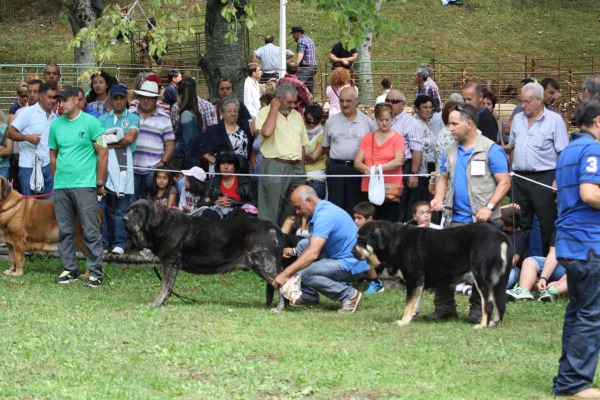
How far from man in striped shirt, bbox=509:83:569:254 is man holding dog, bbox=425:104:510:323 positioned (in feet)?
5.99

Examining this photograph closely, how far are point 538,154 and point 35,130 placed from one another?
22.5ft

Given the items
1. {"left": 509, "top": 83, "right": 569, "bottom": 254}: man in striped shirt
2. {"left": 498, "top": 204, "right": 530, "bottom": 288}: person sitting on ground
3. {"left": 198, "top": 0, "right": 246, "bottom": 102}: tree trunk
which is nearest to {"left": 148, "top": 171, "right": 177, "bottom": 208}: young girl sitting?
{"left": 198, "top": 0, "right": 246, "bottom": 102}: tree trunk

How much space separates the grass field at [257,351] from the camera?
6449 millimetres

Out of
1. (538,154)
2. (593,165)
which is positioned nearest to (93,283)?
(538,154)

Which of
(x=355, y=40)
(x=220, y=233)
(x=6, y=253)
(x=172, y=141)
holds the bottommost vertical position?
(x=6, y=253)

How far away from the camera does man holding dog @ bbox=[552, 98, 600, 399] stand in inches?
236

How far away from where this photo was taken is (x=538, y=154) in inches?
419

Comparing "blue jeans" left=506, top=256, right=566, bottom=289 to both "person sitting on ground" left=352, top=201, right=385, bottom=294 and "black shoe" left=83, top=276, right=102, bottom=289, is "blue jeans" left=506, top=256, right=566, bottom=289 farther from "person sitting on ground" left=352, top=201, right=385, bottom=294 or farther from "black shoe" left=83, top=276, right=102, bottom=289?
"black shoe" left=83, top=276, right=102, bottom=289

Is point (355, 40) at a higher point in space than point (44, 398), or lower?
higher

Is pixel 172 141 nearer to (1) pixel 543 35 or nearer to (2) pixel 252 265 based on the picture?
(2) pixel 252 265

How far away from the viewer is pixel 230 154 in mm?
12258

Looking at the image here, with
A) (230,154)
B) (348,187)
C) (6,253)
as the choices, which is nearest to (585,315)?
(348,187)

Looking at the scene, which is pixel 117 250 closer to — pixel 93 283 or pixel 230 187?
pixel 93 283

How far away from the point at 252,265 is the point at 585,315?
14.4 ft
